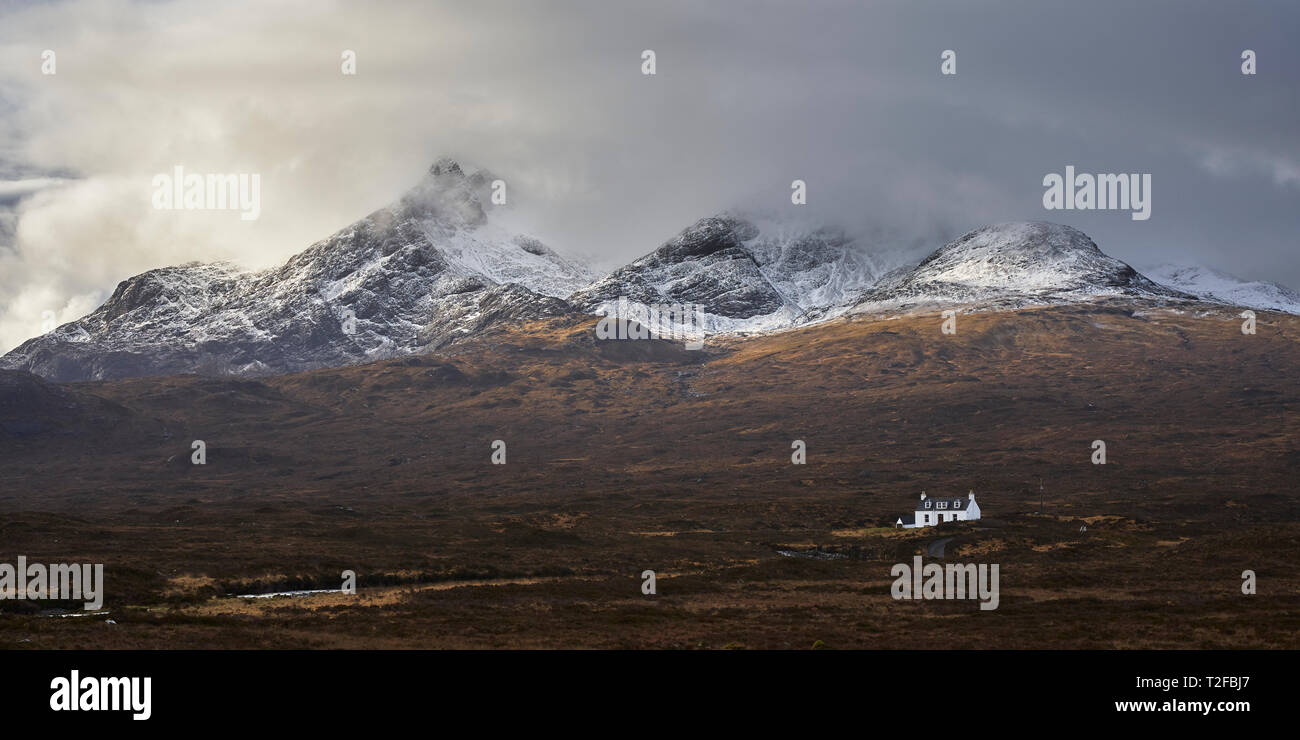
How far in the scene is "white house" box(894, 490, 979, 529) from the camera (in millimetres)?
122250

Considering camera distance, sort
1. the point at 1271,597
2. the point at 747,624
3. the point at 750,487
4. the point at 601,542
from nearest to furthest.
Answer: the point at 747,624, the point at 1271,597, the point at 601,542, the point at 750,487

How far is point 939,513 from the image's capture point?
405 feet

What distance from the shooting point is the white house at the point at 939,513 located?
401 ft

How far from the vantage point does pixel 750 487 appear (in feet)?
561

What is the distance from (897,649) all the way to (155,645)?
3105 cm

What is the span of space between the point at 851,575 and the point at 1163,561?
26.4m
